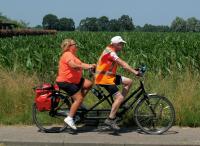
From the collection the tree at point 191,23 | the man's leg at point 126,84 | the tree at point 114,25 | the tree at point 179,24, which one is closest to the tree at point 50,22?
the tree at point 114,25

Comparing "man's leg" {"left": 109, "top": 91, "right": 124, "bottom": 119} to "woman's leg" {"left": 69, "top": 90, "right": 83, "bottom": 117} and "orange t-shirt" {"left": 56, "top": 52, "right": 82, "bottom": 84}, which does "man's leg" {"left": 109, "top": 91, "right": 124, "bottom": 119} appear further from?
"orange t-shirt" {"left": 56, "top": 52, "right": 82, "bottom": 84}

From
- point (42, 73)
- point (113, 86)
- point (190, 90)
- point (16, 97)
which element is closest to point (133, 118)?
point (113, 86)

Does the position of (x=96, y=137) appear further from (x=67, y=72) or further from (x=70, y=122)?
(x=67, y=72)

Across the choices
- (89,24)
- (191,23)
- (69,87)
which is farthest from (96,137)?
(191,23)

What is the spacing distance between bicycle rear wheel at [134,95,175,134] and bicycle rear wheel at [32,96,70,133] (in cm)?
126

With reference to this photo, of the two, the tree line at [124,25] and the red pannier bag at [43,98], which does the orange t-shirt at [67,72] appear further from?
the tree line at [124,25]

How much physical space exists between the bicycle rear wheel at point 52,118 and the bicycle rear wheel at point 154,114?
126 cm

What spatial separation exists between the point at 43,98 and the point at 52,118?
31.6 inches

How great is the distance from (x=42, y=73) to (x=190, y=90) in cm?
493

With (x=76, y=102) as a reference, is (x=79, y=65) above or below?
above

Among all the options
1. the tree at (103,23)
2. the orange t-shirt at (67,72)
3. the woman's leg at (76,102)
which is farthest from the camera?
the tree at (103,23)

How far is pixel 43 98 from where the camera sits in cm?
855

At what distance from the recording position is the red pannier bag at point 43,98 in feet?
28.0

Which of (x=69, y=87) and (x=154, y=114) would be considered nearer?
(x=69, y=87)
